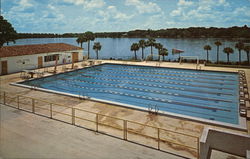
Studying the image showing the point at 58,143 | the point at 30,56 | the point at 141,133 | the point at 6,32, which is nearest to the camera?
the point at 58,143

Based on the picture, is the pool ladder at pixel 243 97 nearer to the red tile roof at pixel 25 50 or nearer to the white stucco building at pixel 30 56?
the white stucco building at pixel 30 56

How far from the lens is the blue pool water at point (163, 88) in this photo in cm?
1287

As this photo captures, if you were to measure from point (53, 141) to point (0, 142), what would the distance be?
5.93 feet

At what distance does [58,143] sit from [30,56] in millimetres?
17373

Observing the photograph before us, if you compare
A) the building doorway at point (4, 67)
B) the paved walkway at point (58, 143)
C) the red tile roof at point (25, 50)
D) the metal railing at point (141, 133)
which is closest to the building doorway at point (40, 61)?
the red tile roof at point (25, 50)

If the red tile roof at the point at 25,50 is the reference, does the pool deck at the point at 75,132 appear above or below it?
below

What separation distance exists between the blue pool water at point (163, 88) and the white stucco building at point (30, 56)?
158 inches

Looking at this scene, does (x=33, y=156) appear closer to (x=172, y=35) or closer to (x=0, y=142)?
(x=0, y=142)

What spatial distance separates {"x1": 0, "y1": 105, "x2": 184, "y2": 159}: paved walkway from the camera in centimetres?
661

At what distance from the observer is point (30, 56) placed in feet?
73.4

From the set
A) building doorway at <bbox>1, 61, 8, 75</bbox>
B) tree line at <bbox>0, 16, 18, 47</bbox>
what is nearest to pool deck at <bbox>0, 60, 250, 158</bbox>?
tree line at <bbox>0, 16, 18, 47</bbox>

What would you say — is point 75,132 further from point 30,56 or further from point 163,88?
point 30,56

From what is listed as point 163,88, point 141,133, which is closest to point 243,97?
point 163,88

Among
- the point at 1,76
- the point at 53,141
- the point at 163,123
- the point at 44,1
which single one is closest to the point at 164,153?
the point at 163,123
